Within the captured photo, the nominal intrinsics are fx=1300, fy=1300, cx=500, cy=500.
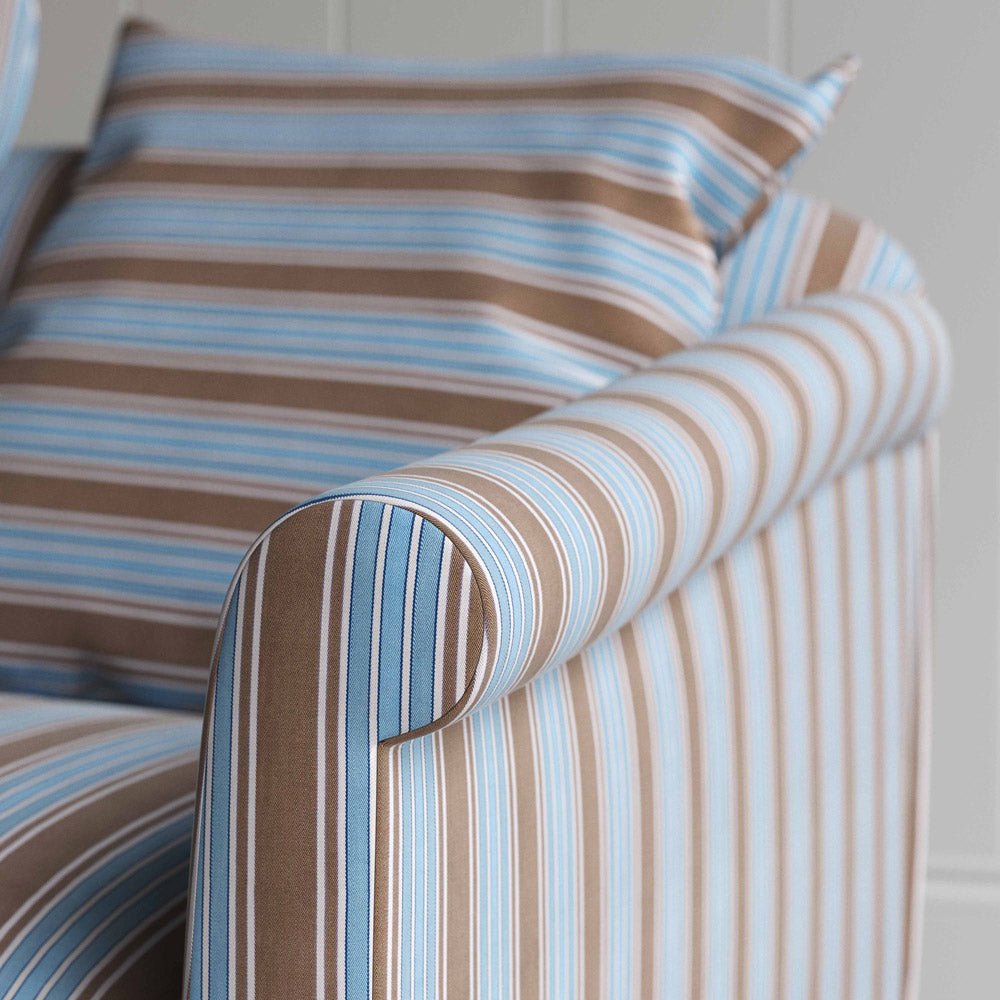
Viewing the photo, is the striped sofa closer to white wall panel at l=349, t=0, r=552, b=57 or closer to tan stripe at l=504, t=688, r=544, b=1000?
tan stripe at l=504, t=688, r=544, b=1000

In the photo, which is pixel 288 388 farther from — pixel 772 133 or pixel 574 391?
pixel 772 133


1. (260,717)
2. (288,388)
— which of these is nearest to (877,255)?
(288,388)

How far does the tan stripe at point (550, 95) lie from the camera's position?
88 cm

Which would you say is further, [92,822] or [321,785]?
[92,822]

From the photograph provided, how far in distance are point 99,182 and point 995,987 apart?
3.88 feet

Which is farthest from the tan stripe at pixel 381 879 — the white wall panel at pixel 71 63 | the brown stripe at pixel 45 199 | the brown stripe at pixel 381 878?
the white wall panel at pixel 71 63

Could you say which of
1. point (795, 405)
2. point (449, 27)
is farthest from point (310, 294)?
point (449, 27)

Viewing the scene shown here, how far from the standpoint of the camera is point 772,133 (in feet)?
2.90

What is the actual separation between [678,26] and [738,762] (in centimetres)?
95

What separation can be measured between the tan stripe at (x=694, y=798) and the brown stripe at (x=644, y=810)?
1.8 inches

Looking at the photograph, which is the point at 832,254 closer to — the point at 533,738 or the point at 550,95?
the point at 550,95

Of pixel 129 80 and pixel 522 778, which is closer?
pixel 522 778

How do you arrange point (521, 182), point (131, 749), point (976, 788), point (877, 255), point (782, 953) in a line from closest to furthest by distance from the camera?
point (131, 749), point (782, 953), point (521, 182), point (877, 255), point (976, 788)

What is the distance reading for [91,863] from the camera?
0.49 metres
